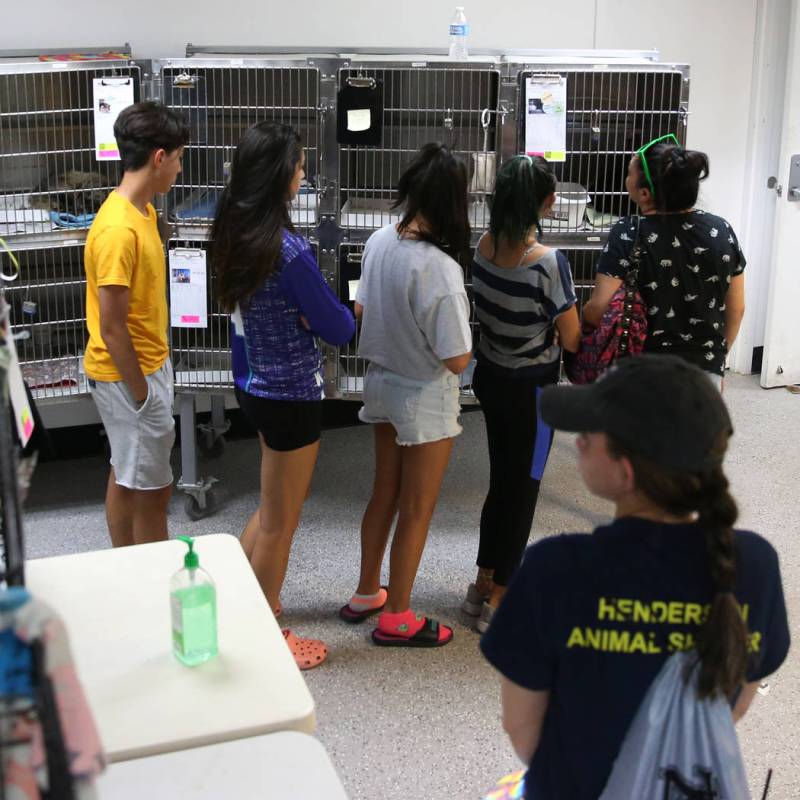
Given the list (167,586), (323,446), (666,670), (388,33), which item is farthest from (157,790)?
(388,33)

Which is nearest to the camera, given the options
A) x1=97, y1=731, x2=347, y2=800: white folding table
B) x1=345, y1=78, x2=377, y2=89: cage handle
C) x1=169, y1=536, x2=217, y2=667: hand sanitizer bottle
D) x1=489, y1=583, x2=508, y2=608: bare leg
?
x1=97, y1=731, x2=347, y2=800: white folding table

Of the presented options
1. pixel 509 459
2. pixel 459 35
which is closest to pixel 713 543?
pixel 509 459

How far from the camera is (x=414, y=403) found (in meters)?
2.96

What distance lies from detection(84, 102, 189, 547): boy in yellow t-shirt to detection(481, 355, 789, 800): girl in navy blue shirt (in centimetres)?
181

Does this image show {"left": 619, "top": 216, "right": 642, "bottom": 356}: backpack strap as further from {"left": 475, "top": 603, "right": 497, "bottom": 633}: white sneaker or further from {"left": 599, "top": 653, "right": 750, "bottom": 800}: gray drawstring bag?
{"left": 599, "top": 653, "right": 750, "bottom": 800}: gray drawstring bag

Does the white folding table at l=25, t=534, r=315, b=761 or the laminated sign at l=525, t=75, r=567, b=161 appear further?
the laminated sign at l=525, t=75, r=567, b=161

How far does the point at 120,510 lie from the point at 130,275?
2.67 ft

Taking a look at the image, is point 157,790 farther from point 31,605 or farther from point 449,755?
point 449,755

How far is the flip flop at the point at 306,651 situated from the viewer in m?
3.14

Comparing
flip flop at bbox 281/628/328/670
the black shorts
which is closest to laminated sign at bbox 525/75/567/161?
the black shorts

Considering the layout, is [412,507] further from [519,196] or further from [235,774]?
[235,774]

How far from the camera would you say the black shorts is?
289 cm

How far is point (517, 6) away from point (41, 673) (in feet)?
16.0

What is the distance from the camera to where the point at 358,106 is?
3.63m
